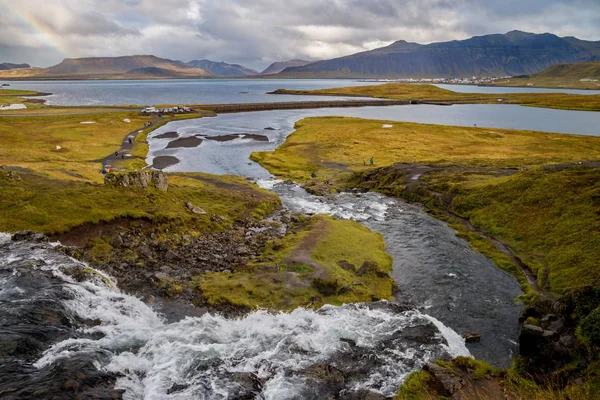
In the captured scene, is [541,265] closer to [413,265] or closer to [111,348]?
[413,265]

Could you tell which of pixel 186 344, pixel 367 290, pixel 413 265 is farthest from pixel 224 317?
pixel 413 265

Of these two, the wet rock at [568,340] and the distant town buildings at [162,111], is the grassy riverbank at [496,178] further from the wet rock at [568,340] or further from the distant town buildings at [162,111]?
the distant town buildings at [162,111]

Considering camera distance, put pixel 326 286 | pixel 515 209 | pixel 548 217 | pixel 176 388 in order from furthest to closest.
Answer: pixel 515 209
pixel 548 217
pixel 326 286
pixel 176 388

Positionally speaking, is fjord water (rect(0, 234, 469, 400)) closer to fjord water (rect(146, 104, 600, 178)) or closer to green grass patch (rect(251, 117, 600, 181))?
green grass patch (rect(251, 117, 600, 181))

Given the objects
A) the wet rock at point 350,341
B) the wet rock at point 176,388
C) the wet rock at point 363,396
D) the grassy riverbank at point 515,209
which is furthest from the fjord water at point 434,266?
the wet rock at point 176,388

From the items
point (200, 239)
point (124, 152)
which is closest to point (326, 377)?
point (200, 239)

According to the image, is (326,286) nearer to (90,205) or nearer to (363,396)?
(363,396)
